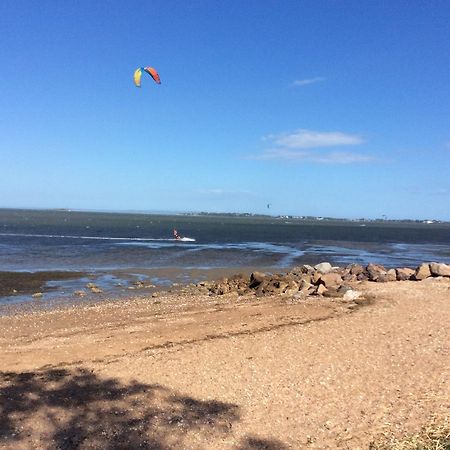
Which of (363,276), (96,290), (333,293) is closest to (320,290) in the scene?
(333,293)

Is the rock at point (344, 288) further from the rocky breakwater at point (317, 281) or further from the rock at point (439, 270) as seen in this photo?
the rock at point (439, 270)

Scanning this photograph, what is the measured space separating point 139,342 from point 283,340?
3.84 metres

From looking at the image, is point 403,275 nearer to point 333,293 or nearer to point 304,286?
point 304,286

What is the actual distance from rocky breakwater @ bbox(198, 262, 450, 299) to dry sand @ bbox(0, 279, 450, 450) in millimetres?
4710

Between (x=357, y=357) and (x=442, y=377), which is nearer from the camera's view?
(x=442, y=377)

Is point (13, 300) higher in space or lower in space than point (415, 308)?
lower

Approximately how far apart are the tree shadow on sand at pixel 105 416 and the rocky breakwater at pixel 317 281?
39.4ft

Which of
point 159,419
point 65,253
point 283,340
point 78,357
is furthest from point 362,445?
point 65,253

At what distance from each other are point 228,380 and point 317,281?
13.5 m

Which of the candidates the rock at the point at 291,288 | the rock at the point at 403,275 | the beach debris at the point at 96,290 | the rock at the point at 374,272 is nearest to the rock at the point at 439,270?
the rock at the point at 403,275

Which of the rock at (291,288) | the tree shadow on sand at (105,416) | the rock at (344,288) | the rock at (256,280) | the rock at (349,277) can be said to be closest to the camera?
the tree shadow on sand at (105,416)

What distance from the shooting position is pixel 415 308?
15.9 meters

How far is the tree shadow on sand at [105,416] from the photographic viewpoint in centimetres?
705

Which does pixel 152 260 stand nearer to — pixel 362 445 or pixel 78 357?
pixel 78 357
